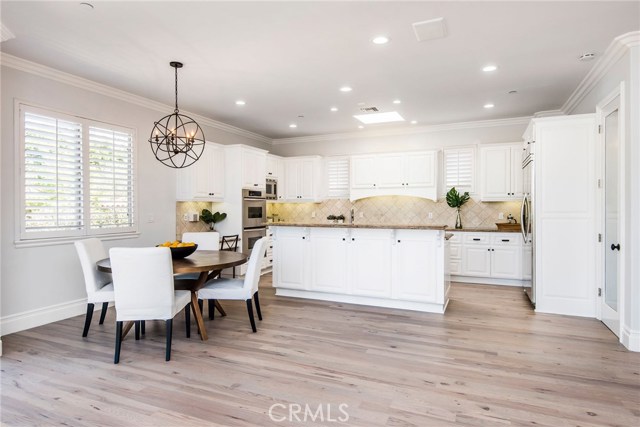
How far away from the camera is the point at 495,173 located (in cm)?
609

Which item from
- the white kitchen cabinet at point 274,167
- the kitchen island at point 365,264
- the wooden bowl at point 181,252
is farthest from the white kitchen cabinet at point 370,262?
the white kitchen cabinet at point 274,167

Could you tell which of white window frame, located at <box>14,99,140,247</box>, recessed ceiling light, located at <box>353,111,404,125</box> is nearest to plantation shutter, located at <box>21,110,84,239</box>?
white window frame, located at <box>14,99,140,247</box>

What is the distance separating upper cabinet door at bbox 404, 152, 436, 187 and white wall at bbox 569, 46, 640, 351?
3.19m

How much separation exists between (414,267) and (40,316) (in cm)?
401

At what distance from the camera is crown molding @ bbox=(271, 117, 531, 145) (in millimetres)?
6223

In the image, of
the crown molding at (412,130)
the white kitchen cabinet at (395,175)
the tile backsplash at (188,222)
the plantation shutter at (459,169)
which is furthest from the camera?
the white kitchen cabinet at (395,175)

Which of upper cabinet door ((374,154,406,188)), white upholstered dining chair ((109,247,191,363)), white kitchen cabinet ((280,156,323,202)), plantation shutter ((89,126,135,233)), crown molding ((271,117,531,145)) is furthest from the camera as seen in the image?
white kitchen cabinet ((280,156,323,202))

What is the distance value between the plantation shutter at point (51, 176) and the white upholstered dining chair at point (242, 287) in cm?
180

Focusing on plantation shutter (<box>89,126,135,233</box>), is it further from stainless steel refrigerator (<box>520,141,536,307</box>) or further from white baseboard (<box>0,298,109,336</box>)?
stainless steel refrigerator (<box>520,141,536,307</box>)

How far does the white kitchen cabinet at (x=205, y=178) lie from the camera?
18.2 ft

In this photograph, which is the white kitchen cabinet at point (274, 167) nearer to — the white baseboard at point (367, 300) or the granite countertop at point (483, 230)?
the white baseboard at point (367, 300)

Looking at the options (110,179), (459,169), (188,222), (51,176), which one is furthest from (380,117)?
(51,176)

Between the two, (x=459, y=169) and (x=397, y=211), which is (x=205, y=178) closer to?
(x=397, y=211)

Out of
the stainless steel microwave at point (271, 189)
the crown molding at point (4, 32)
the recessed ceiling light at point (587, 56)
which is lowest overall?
the stainless steel microwave at point (271, 189)
